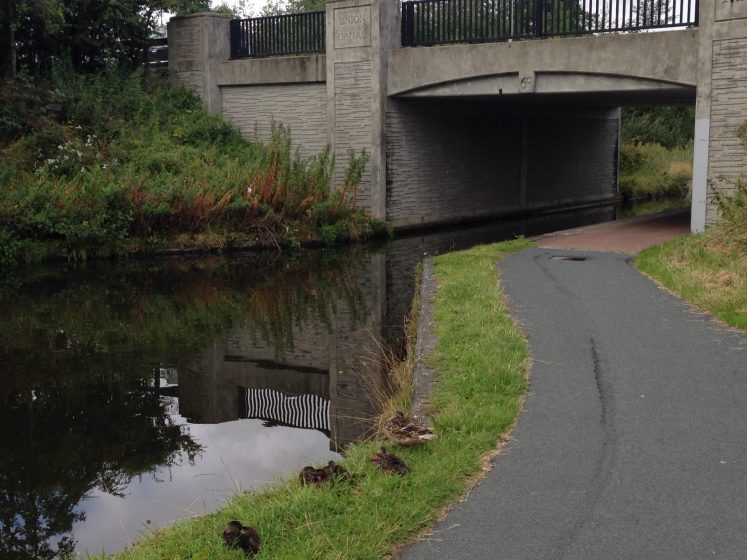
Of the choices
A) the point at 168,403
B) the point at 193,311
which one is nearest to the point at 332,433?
the point at 168,403

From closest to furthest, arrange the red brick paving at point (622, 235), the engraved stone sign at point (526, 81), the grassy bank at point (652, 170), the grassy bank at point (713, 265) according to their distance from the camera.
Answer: the grassy bank at point (713, 265)
the red brick paving at point (622, 235)
the engraved stone sign at point (526, 81)
the grassy bank at point (652, 170)

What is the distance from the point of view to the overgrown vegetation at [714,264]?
31.4ft

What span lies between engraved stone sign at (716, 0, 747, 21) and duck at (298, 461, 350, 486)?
12837mm

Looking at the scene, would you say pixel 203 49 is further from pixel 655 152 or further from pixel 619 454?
pixel 655 152

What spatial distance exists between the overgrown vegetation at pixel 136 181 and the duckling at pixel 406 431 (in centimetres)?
1199

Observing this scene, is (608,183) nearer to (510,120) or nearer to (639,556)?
(510,120)

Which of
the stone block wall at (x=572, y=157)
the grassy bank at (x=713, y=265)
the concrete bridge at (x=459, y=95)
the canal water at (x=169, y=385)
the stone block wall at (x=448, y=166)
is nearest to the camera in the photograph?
the canal water at (x=169, y=385)

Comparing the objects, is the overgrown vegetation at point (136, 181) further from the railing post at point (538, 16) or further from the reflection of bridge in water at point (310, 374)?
the reflection of bridge in water at point (310, 374)

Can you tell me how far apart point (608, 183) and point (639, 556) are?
2790cm

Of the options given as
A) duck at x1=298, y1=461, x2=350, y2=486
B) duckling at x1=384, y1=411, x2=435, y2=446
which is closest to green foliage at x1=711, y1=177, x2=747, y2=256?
duckling at x1=384, y1=411, x2=435, y2=446

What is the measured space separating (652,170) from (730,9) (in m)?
20.7

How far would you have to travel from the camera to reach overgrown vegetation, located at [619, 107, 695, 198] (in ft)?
110

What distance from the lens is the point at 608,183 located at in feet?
101

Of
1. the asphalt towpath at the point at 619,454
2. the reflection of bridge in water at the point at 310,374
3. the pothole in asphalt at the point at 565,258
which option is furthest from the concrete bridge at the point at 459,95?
the asphalt towpath at the point at 619,454
